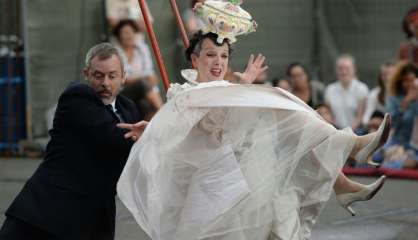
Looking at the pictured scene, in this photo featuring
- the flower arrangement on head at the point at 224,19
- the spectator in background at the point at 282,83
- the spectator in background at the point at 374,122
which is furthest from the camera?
the spectator in background at the point at 282,83

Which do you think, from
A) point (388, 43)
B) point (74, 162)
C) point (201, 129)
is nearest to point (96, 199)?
point (74, 162)

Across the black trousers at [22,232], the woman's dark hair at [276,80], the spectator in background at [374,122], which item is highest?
the woman's dark hair at [276,80]

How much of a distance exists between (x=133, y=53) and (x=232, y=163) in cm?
746

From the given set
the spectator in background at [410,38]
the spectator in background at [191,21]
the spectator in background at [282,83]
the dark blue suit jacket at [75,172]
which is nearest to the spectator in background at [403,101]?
the spectator in background at [410,38]

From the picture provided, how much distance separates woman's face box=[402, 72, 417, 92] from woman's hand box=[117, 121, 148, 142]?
6.66 meters

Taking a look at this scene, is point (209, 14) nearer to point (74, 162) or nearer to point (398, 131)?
point (74, 162)

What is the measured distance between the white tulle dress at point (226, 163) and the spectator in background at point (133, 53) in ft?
23.2

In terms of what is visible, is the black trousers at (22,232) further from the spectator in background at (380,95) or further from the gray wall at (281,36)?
the spectator in background at (380,95)

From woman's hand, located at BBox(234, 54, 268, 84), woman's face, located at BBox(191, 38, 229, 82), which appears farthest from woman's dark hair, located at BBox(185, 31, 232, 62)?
woman's hand, located at BBox(234, 54, 268, 84)

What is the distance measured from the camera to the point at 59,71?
13430 millimetres

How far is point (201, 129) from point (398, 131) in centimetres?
672

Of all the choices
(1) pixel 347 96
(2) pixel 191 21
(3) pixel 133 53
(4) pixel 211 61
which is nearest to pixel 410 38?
(1) pixel 347 96

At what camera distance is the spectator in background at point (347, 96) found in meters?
13.5

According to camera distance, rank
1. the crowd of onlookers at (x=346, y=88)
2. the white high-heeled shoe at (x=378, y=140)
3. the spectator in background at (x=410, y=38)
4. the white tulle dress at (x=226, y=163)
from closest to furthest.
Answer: the white tulle dress at (x=226, y=163)
the white high-heeled shoe at (x=378, y=140)
the crowd of onlookers at (x=346, y=88)
the spectator in background at (x=410, y=38)
